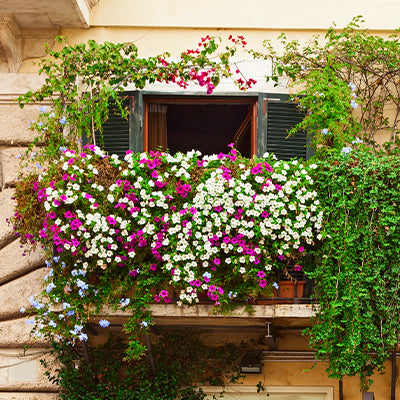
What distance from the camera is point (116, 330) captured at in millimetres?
9516

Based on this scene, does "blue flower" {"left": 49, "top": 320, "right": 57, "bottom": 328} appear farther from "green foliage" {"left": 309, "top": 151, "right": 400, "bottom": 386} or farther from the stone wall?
"green foliage" {"left": 309, "top": 151, "right": 400, "bottom": 386}

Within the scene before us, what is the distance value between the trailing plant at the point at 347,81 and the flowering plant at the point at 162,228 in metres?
0.80

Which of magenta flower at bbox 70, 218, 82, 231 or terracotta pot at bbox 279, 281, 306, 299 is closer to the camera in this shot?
magenta flower at bbox 70, 218, 82, 231

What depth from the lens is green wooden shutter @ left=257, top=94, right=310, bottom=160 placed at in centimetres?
978

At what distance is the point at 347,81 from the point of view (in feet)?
32.1

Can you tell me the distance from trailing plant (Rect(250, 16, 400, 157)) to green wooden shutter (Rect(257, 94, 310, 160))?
141 millimetres

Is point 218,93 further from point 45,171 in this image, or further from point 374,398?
point 374,398

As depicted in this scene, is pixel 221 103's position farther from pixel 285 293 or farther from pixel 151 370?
pixel 151 370

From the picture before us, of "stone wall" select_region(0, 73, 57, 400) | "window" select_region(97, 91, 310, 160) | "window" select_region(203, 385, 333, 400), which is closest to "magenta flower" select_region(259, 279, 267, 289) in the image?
"window" select_region(203, 385, 333, 400)

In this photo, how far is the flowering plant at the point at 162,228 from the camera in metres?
8.65

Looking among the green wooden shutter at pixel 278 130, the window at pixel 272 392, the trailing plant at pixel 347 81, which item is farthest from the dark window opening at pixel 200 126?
the window at pixel 272 392

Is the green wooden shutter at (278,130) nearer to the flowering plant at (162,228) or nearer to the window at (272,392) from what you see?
the flowering plant at (162,228)

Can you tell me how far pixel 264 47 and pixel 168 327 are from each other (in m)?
2.94

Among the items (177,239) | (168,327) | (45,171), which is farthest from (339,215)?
(45,171)
